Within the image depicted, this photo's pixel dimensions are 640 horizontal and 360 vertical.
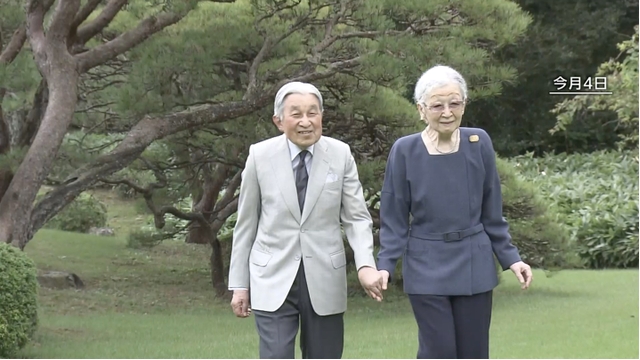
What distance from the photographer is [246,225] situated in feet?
11.6

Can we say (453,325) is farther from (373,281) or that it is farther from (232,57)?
(232,57)

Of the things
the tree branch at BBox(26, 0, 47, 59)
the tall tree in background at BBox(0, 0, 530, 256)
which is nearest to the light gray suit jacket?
the tall tree in background at BBox(0, 0, 530, 256)

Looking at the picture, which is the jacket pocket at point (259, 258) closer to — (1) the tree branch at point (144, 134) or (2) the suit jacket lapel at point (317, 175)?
(2) the suit jacket lapel at point (317, 175)

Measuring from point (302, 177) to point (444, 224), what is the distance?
528mm

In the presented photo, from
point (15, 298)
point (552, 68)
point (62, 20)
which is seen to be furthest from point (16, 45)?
point (552, 68)

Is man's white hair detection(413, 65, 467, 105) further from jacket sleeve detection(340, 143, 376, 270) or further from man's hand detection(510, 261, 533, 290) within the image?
man's hand detection(510, 261, 533, 290)

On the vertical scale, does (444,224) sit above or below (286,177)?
below

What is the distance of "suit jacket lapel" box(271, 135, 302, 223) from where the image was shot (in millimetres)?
3471

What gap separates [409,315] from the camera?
9.35 m

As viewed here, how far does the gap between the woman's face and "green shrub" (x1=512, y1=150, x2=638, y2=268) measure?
779cm

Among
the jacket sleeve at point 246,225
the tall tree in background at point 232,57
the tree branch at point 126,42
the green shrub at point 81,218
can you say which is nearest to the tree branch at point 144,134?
the tall tree in background at point 232,57

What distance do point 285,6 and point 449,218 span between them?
4761 mm

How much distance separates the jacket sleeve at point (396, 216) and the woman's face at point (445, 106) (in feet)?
0.59

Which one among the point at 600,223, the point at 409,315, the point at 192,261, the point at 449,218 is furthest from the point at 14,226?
the point at 600,223
